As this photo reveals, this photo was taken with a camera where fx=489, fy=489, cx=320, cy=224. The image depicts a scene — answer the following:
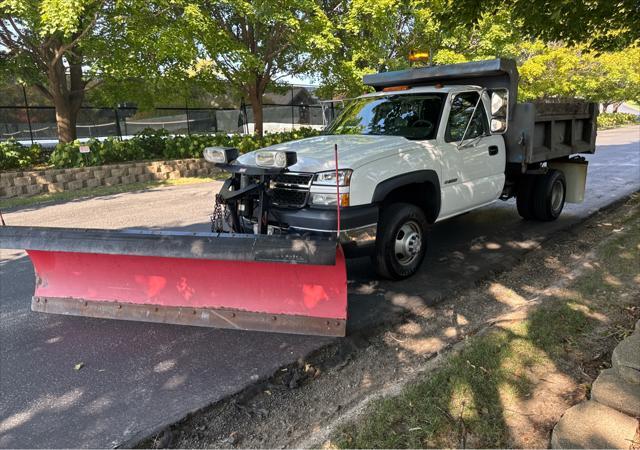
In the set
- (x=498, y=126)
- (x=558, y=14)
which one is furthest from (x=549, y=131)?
(x=558, y=14)

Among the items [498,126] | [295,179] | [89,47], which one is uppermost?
[89,47]

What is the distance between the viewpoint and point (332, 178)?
436cm

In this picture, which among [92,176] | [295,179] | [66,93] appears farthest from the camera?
[66,93]

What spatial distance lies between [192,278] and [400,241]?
2109mm

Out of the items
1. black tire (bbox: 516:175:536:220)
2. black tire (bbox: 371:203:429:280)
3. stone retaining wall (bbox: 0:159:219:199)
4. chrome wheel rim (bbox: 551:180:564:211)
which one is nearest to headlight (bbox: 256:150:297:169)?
black tire (bbox: 371:203:429:280)

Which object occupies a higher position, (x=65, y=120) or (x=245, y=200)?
(x=65, y=120)

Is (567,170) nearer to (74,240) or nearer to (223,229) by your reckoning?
(223,229)

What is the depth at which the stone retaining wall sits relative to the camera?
39.9ft

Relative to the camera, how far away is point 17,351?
3.89 metres

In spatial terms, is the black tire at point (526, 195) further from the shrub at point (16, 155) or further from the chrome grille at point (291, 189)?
the shrub at point (16, 155)

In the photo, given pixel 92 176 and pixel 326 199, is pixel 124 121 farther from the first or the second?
pixel 326 199

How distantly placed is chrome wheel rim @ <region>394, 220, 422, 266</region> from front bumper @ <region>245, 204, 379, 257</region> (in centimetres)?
52

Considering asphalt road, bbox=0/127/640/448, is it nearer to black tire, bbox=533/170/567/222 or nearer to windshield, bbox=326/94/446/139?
black tire, bbox=533/170/567/222

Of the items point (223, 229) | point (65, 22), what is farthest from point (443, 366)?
point (65, 22)
